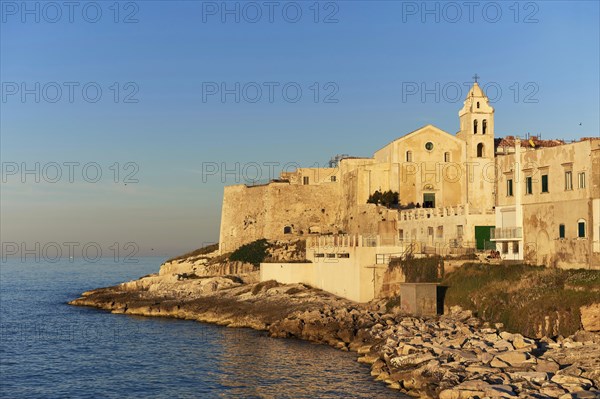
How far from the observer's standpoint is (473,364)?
82.3ft

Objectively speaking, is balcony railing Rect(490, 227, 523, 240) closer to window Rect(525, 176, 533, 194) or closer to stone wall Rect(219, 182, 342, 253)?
window Rect(525, 176, 533, 194)

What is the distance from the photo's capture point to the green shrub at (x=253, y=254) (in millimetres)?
63344

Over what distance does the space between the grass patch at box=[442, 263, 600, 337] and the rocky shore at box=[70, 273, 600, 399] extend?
2.61 feet

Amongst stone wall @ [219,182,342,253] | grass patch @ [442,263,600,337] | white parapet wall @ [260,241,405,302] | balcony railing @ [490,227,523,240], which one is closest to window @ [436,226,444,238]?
white parapet wall @ [260,241,405,302]

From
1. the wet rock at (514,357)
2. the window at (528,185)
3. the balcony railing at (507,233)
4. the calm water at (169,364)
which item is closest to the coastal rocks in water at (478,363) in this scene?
the wet rock at (514,357)

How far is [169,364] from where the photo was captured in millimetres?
34188

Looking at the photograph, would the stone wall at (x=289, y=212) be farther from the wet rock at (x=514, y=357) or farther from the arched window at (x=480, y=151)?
the wet rock at (x=514, y=357)

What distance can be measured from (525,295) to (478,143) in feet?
101

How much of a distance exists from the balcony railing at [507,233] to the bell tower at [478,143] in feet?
64.8

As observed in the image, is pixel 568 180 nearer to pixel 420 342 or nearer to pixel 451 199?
pixel 420 342

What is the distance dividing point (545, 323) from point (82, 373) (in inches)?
778

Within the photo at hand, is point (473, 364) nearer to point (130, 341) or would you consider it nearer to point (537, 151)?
point (537, 151)

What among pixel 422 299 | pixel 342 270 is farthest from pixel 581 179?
pixel 342 270

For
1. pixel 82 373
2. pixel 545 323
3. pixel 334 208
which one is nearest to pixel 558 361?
pixel 545 323
